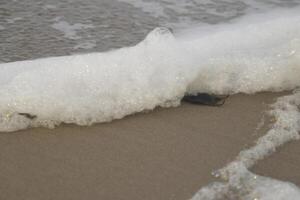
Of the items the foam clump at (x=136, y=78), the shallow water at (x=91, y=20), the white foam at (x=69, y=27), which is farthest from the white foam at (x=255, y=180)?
the white foam at (x=69, y=27)

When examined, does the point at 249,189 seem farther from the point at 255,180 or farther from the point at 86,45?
the point at 86,45

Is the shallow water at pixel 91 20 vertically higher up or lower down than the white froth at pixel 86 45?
higher up

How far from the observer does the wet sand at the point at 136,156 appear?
202 centimetres

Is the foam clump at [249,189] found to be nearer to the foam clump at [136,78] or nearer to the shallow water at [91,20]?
the foam clump at [136,78]

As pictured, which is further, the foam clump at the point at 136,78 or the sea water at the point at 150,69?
the foam clump at the point at 136,78

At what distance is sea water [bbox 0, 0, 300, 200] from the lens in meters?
2.43

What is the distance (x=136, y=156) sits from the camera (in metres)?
2.22

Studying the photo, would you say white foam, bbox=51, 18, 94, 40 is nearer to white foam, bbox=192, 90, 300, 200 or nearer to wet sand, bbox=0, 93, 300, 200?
wet sand, bbox=0, 93, 300, 200

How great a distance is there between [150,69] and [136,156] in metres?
0.73

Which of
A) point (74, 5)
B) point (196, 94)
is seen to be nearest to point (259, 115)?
point (196, 94)

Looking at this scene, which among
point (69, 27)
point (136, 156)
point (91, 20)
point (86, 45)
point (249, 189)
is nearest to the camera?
point (249, 189)

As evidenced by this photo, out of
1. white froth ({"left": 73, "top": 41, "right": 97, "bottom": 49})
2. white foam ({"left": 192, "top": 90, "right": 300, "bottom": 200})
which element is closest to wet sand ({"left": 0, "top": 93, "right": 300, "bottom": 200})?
white foam ({"left": 192, "top": 90, "right": 300, "bottom": 200})

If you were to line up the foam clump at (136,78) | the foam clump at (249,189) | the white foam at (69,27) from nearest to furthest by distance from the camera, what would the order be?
the foam clump at (249,189)
the foam clump at (136,78)
the white foam at (69,27)

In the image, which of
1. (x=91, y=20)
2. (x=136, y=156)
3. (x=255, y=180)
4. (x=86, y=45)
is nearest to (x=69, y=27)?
(x=91, y=20)
